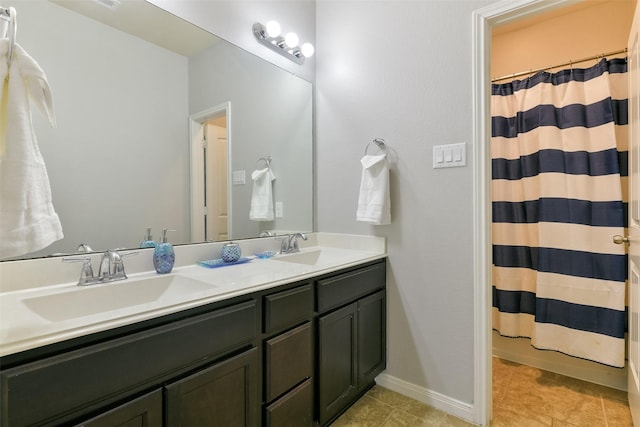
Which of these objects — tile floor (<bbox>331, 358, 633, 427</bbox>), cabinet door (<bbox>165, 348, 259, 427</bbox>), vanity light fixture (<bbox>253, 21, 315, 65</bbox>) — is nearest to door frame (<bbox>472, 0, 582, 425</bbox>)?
tile floor (<bbox>331, 358, 633, 427</bbox>)

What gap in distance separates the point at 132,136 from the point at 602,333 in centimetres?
265

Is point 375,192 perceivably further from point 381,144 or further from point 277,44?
point 277,44

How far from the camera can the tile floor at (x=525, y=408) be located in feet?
5.17

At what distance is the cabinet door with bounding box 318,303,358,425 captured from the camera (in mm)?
1413

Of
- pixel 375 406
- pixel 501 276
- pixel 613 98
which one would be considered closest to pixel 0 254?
pixel 375 406

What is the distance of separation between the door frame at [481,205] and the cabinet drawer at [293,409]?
838 mm

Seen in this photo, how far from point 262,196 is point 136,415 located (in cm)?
127

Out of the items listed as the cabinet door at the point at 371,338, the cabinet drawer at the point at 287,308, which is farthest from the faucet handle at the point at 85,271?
the cabinet door at the point at 371,338

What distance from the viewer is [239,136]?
179 centimetres

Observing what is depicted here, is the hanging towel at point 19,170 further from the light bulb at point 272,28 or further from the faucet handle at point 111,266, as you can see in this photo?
the light bulb at point 272,28

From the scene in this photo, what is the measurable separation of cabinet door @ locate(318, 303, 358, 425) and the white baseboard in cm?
34

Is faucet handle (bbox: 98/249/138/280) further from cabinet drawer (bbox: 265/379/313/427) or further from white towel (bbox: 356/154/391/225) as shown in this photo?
white towel (bbox: 356/154/391/225)

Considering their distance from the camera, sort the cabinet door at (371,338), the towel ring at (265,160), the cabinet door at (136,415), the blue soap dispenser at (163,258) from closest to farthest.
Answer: the cabinet door at (136,415), the blue soap dispenser at (163,258), the cabinet door at (371,338), the towel ring at (265,160)

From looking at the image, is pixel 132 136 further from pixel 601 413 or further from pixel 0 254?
pixel 601 413
